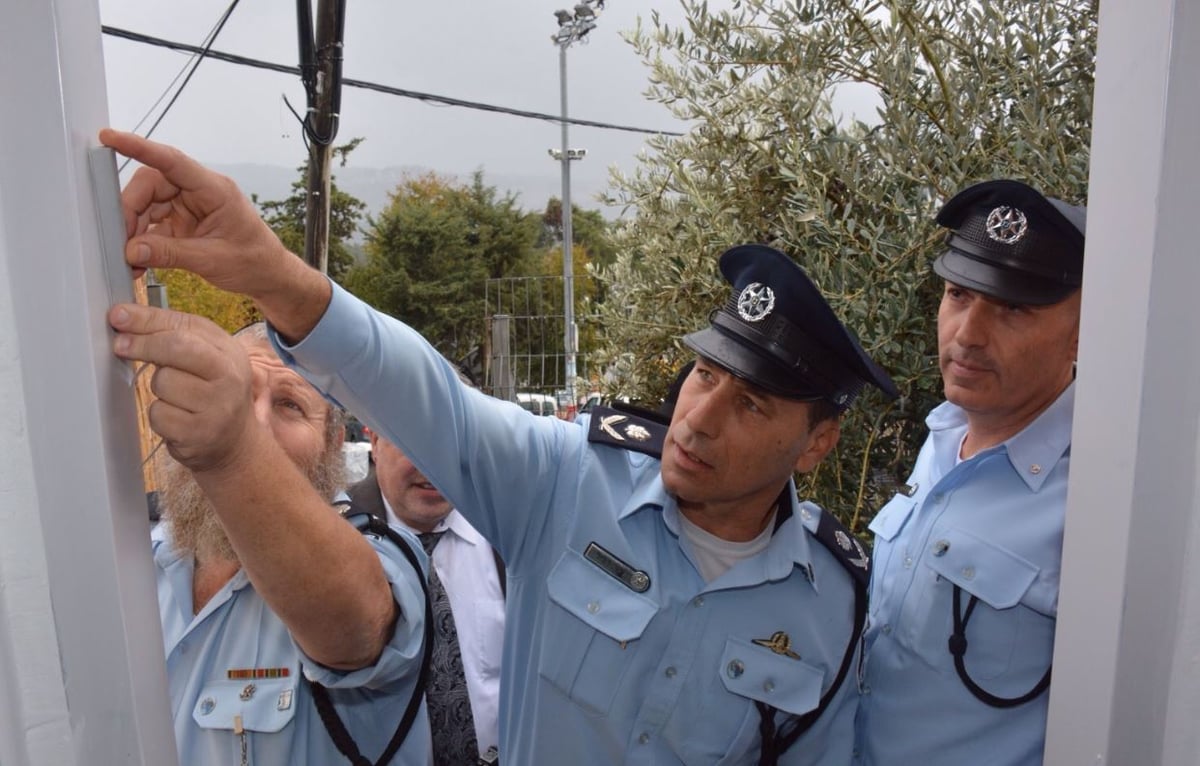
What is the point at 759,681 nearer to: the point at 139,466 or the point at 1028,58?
the point at 139,466

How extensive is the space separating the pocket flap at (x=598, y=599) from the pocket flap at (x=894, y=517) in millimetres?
681

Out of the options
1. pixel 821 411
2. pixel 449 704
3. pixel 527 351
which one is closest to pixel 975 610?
pixel 821 411

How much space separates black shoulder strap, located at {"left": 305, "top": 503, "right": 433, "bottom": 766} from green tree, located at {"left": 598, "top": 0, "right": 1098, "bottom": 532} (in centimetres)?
139

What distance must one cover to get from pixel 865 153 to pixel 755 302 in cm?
120

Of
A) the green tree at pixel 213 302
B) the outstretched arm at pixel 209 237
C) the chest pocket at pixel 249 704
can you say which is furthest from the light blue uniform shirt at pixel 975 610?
the green tree at pixel 213 302

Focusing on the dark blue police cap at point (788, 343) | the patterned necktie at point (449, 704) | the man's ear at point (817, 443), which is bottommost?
the patterned necktie at point (449, 704)

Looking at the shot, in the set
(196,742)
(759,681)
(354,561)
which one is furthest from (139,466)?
(759,681)

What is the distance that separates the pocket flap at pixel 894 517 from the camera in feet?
6.68

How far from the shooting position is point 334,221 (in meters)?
38.4

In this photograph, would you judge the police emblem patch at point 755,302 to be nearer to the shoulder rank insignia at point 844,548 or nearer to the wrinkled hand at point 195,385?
the shoulder rank insignia at point 844,548

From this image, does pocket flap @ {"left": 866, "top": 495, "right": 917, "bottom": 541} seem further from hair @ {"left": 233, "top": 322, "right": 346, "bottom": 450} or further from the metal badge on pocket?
hair @ {"left": 233, "top": 322, "right": 346, "bottom": 450}

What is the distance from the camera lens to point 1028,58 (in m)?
2.51

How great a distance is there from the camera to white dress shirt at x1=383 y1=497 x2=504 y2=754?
228cm

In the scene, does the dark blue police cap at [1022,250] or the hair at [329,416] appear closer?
the dark blue police cap at [1022,250]
